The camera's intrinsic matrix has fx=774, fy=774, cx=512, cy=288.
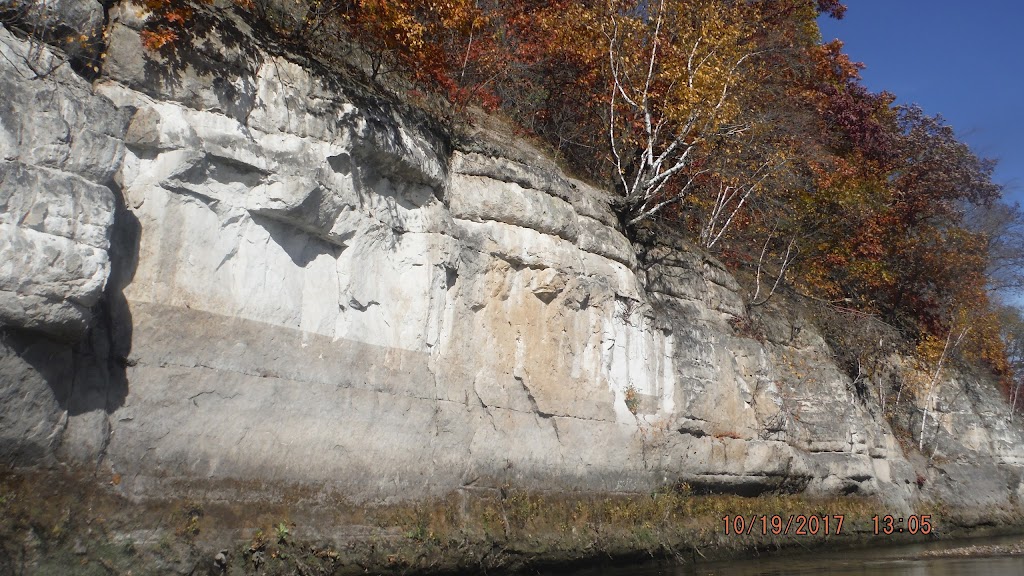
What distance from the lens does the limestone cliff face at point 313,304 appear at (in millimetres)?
6617

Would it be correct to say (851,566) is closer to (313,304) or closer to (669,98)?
(669,98)

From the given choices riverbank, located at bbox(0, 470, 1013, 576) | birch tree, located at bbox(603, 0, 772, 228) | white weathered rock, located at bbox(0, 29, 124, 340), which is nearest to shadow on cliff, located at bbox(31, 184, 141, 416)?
white weathered rock, located at bbox(0, 29, 124, 340)

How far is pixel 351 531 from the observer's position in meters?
8.58

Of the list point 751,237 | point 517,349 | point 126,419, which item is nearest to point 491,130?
point 517,349

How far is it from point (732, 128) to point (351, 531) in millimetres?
12130

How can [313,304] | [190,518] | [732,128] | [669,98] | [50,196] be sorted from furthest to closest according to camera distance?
[732,128] < [669,98] < [313,304] < [190,518] < [50,196]

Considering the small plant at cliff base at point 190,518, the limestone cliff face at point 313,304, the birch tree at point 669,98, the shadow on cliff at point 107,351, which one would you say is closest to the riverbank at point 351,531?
the small plant at cliff base at point 190,518

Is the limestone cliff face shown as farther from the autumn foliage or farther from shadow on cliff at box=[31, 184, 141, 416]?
the autumn foliage

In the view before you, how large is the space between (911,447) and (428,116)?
16.1 metres

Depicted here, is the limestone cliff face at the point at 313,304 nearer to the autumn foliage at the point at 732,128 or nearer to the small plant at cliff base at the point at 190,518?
the small plant at cliff base at the point at 190,518

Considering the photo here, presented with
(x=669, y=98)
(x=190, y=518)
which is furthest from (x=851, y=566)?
(x=190, y=518)

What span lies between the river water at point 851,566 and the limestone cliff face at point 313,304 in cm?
137

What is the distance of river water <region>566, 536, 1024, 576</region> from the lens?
11508 millimetres

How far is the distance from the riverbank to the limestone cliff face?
0.26m
